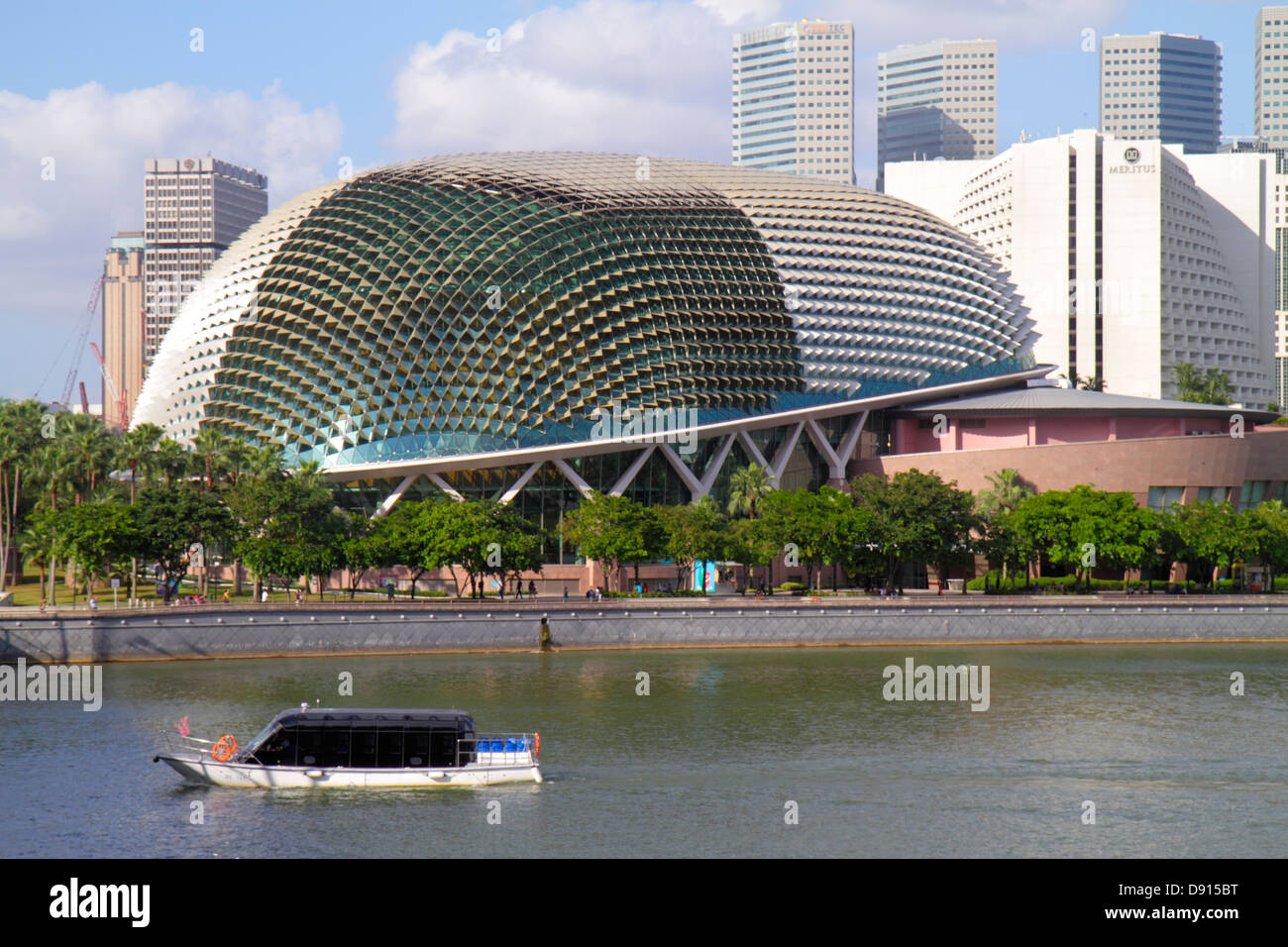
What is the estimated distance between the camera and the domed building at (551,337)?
83500 mm

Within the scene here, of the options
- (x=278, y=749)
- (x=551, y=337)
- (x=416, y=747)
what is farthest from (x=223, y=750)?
(x=551, y=337)

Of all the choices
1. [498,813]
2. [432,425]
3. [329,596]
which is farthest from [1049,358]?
[498,813]

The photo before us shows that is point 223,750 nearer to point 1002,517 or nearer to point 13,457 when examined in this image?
point 13,457

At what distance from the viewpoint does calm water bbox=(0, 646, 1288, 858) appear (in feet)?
99.7

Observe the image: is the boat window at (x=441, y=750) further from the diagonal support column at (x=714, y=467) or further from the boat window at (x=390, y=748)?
the diagonal support column at (x=714, y=467)

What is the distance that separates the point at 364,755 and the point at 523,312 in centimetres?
5112

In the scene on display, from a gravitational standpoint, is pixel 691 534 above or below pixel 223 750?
above

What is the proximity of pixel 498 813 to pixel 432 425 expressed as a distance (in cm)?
5203

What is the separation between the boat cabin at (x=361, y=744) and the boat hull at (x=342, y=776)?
35 centimetres

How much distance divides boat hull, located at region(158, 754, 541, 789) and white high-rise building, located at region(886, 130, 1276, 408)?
403ft

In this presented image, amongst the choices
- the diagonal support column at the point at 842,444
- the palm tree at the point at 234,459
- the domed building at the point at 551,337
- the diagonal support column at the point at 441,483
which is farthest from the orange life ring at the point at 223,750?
the diagonal support column at the point at 842,444

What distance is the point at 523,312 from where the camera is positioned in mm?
84438

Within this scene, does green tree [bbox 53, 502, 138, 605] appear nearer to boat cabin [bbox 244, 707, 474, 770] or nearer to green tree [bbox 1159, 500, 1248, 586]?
boat cabin [bbox 244, 707, 474, 770]
